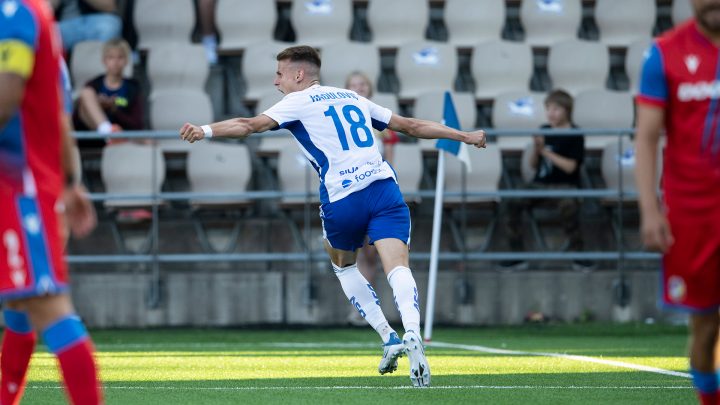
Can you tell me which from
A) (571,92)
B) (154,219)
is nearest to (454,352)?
(154,219)

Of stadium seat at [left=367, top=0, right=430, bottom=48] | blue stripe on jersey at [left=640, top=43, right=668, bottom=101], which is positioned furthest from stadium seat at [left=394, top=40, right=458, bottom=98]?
blue stripe on jersey at [left=640, top=43, right=668, bottom=101]

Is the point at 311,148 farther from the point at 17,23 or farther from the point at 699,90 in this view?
the point at 17,23

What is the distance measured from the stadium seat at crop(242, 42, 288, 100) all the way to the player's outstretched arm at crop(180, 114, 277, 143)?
694cm

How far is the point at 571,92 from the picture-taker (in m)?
15.1

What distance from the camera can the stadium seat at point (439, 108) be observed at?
1415 centimetres

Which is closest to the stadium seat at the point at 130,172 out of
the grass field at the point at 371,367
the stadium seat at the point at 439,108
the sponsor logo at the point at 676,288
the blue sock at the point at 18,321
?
the grass field at the point at 371,367

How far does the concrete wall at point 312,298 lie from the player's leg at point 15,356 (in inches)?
323

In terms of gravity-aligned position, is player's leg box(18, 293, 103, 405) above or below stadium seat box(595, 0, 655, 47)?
below

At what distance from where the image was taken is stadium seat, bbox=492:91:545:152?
14.4 meters

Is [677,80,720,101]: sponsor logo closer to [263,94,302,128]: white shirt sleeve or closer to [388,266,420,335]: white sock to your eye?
[388,266,420,335]: white sock

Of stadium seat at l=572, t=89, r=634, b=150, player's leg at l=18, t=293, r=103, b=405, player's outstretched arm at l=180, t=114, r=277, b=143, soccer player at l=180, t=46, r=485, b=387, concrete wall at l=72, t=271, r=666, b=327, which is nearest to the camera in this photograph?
player's leg at l=18, t=293, r=103, b=405

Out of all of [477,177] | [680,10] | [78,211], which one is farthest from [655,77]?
[680,10]

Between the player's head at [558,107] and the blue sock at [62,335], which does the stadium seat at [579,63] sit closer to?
the player's head at [558,107]

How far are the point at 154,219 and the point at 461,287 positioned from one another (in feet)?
10.9
